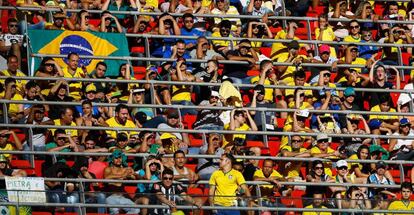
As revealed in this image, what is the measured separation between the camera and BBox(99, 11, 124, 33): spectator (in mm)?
29031

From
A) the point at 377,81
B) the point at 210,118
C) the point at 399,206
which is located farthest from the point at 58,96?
the point at 399,206

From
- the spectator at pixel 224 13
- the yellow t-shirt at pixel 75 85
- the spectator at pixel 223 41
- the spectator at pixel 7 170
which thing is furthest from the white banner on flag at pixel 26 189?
the spectator at pixel 224 13

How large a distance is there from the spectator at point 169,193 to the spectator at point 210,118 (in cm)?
227

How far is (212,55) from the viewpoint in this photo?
29062 mm

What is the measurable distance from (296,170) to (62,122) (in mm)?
3863

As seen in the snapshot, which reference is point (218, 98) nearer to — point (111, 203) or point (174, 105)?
point (174, 105)

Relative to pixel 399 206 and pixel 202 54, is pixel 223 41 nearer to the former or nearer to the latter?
pixel 202 54

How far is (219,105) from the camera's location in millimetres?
27688

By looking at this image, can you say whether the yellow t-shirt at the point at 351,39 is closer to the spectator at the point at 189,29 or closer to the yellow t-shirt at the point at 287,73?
the yellow t-shirt at the point at 287,73

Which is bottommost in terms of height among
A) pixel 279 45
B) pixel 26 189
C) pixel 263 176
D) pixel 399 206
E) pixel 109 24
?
pixel 399 206

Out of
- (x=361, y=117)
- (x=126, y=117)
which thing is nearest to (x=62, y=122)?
(x=126, y=117)

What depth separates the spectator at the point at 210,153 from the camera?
26.5 m

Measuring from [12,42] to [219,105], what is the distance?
372cm

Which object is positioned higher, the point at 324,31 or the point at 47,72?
the point at 324,31
